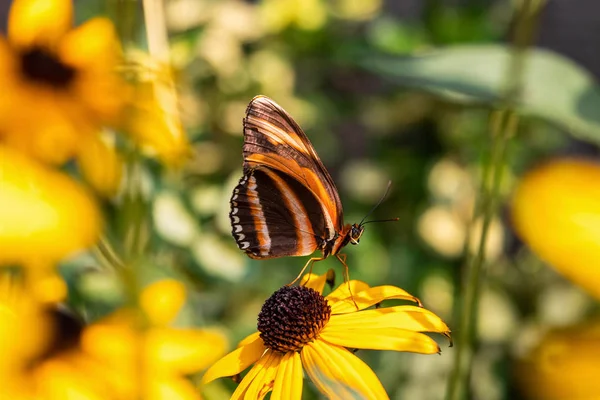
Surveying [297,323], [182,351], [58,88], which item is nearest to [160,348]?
[182,351]

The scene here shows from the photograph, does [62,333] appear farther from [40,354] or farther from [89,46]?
[89,46]

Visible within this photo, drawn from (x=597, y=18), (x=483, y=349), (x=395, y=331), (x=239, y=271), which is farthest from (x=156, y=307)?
(x=597, y=18)

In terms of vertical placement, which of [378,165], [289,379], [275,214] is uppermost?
[378,165]

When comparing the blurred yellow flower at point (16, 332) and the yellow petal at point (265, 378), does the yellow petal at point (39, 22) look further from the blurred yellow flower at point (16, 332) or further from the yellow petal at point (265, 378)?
the yellow petal at point (265, 378)

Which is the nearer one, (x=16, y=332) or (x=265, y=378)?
(x=265, y=378)

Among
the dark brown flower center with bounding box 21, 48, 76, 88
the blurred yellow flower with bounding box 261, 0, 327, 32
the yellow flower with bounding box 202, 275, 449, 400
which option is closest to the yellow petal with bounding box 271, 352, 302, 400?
the yellow flower with bounding box 202, 275, 449, 400

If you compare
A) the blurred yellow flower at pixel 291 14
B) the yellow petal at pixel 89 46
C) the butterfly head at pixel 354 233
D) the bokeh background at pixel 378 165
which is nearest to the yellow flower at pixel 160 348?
the butterfly head at pixel 354 233

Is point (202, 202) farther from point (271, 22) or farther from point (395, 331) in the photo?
point (395, 331)
